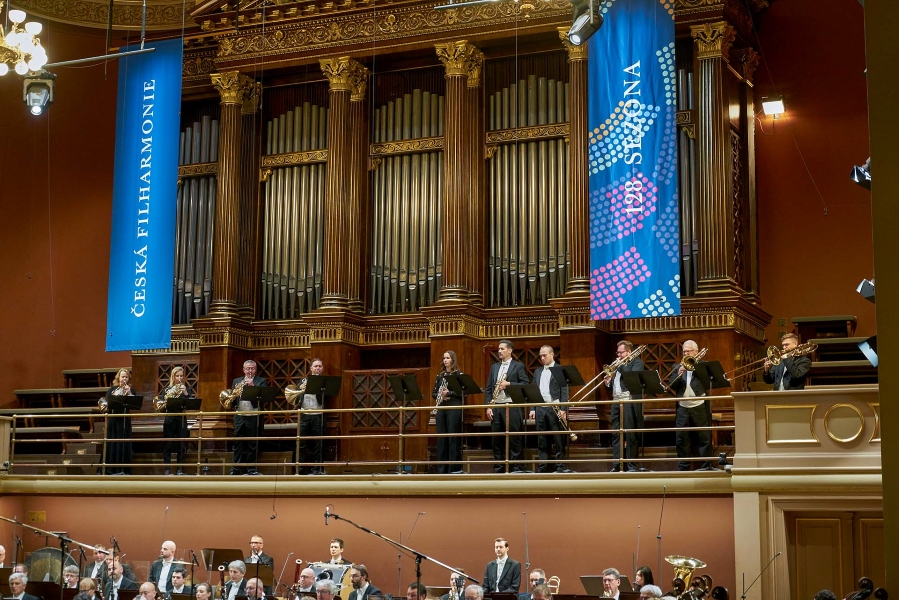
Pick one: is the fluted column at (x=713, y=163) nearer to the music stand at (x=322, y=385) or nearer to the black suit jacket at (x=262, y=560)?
the music stand at (x=322, y=385)

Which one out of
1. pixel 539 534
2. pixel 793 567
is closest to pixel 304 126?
pixel 539 534

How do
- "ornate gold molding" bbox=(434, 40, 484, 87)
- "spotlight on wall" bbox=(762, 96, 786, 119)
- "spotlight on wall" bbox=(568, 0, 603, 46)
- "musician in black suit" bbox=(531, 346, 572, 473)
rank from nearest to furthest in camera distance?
"spotlight on wall" bbox=(568, 0, 603, 46), "musician in black suit" bbox=(531, 346, 572, 473), "spotlight on wall" bbox=(762, 96, 786, 119), "ornate gold molding" bbox=(434, 40, 484, 87)

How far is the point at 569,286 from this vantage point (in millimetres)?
13359

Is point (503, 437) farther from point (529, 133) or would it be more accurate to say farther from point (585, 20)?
point (585, 20)

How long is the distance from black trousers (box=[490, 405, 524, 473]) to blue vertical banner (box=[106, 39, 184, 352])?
14.0 feet

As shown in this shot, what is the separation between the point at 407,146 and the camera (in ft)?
48.5

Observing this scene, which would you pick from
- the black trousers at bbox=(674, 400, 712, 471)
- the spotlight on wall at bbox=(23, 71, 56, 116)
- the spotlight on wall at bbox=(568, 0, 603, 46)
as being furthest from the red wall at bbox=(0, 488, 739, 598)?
→ the spotlight on wall at bbox=(23, 71, 56, 116)

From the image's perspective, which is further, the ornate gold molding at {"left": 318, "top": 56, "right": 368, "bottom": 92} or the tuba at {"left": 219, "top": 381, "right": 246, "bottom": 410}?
the ornate gold molding at {"left": 318, "top": 56, "right": 368, "bottom": 92}

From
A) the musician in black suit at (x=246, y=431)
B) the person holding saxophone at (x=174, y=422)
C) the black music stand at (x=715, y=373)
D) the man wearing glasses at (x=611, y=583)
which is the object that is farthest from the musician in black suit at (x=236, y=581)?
the black music stand at (x=715, y=373)

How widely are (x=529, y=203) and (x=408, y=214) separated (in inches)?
61.4

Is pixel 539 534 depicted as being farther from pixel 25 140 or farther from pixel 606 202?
pixel 25 140

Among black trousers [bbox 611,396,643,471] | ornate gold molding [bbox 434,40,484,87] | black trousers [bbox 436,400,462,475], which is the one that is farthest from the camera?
ornate gold molding [bbox 434,40,484,87]

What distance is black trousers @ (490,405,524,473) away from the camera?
38.8ft

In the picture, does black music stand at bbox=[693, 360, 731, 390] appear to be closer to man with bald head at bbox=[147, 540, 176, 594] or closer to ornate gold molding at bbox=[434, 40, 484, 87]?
ornate gold molding at bbox=[434, 40, 484, 87]
